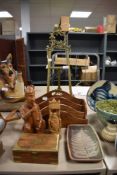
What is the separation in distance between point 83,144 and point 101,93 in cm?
47

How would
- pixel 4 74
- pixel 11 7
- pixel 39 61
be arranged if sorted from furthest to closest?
1. pixel 11 7
2. pixel 39 61
3. pixel 4 74

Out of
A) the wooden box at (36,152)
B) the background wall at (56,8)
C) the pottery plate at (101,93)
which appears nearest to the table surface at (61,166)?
the wooden box at (36,152)

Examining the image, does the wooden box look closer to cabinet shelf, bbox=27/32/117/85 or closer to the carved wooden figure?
the carved wooden figure

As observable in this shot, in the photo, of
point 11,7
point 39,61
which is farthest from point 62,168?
point 11,7

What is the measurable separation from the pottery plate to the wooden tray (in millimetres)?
257

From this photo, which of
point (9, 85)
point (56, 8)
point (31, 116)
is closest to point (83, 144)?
point (31, 116)

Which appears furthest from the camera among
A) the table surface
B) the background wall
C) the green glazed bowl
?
the background wall

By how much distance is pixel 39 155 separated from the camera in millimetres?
678

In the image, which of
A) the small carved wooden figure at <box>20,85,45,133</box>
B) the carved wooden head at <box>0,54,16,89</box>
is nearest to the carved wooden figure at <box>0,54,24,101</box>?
the carved wooden head at <box>0,54,16,89</box>

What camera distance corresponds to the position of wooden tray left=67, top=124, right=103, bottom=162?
2.26ft

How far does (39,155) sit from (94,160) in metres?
0.21

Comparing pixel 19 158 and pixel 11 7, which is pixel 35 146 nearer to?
pixel 19 158

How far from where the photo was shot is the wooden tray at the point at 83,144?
69 centimetres

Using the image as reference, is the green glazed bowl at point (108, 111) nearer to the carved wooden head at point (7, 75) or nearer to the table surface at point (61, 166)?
the table surface at point (61, 166)
